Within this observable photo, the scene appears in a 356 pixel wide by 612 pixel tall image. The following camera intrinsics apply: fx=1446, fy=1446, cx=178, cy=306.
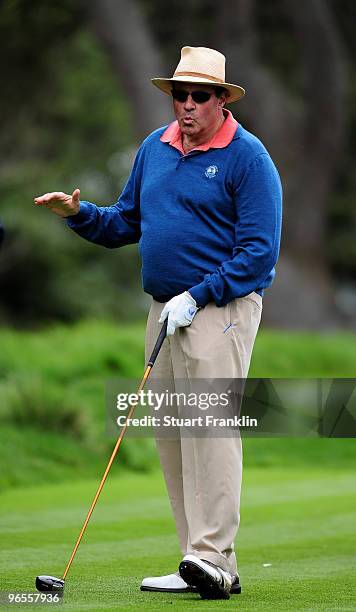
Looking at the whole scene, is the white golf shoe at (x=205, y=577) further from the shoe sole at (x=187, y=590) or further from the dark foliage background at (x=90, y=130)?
the dark foliage background at (x=90, y=130)

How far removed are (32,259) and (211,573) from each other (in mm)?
23614

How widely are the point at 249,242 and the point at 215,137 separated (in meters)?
0.49

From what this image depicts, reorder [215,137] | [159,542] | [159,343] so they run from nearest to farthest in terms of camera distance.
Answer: [159,343] < [215,137] < [159,542]

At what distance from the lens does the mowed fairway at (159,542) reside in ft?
18.6

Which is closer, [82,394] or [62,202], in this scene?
[62,202]

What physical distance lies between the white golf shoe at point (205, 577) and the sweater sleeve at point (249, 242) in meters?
1.02

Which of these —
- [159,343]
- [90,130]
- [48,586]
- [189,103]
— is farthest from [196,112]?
[90,130]

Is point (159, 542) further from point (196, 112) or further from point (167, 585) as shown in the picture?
point (196, 112)

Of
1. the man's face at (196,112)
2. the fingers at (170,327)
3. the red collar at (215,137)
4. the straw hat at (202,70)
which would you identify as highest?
the straw hat at (202,70)

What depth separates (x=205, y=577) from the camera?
5.57 meters

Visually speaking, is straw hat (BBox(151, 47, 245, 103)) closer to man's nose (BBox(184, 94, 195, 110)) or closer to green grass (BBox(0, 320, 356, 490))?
man's nose (BBox(184, 94, 195, 110))

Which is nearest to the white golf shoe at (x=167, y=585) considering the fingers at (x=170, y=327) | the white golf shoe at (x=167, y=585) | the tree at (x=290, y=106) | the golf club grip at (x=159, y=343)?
the white golf shoe at (x=167, y=585)

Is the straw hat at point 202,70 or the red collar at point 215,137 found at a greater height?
the straw hat at point 202,70

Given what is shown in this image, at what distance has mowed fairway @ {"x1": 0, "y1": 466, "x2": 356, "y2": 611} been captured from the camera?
568cm
